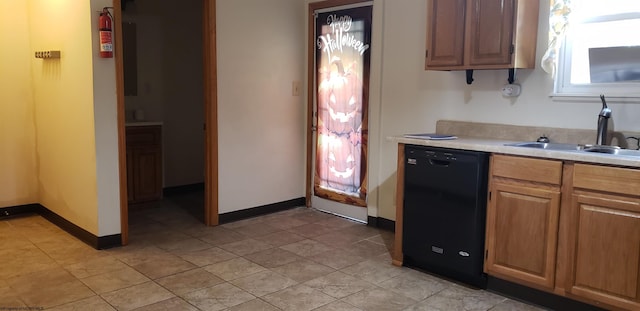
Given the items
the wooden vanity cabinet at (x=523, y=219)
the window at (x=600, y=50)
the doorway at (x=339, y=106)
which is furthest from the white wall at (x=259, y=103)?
the window at (x=600, y=50)

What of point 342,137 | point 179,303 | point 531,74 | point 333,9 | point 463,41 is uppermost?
point 333,9

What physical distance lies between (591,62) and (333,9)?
8.06 ft

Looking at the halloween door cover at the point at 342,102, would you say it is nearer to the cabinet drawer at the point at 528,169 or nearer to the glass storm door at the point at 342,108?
the glass storm door at the point at 342,108

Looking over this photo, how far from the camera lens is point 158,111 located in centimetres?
580

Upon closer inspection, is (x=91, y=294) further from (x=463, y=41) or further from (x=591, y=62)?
(x=591, y=62)

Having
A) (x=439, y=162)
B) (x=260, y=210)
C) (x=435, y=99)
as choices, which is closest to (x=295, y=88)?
(x=260, y=210)

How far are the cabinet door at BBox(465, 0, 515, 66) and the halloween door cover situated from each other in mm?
1296

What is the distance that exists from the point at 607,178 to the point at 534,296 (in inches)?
34.4

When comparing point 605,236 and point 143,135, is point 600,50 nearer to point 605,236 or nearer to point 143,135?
point 605,236

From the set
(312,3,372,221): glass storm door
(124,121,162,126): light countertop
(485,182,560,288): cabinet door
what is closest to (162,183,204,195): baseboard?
(124,121,162,126): light countertop

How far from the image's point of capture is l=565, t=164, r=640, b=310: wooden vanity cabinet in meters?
2.59

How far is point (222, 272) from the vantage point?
11.5 ft

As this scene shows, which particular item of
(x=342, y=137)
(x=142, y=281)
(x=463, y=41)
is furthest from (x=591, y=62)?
(x=142, y=281)

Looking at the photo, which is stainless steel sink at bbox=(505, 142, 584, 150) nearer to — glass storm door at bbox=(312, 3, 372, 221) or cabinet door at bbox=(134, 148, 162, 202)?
glass storm door at bbox=(312, 3, 372, 221)
